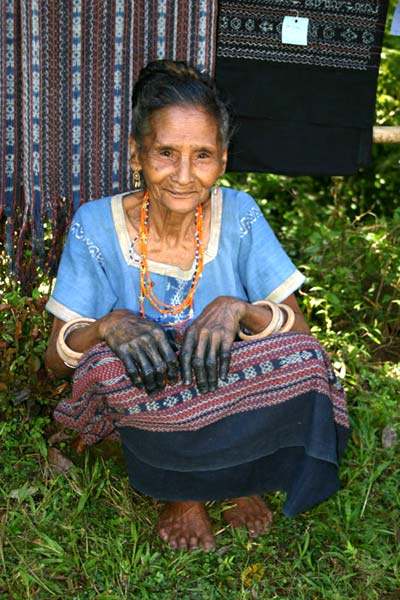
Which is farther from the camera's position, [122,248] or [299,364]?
[122,248]

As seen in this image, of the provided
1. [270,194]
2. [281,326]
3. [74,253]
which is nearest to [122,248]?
[74,253]

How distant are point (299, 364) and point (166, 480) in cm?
60

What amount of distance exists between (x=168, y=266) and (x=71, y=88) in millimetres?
809

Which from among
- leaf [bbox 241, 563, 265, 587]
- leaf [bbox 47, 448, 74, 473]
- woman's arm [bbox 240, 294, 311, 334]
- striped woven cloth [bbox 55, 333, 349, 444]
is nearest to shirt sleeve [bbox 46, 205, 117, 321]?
striped woven cloth [bbox 55, 333, 349, 444]

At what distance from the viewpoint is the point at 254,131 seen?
10.5 feet

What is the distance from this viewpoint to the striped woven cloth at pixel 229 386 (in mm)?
2305

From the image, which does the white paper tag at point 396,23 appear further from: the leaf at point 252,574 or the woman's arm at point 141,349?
the leaf at point 252,574

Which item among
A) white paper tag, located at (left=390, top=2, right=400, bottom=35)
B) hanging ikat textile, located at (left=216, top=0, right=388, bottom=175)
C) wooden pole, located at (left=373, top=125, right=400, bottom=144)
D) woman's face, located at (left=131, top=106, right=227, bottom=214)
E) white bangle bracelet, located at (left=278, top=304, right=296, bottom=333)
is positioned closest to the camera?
woman's face, located at (left=131, top=106, right=227, bottom=214)

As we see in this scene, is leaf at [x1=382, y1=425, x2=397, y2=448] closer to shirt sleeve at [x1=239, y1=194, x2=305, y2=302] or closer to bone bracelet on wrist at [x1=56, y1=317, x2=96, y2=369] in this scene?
shirt sleeve at [x1=239, y1=194, x2=305, y2=302]

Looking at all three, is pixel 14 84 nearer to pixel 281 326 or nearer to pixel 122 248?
pixel 122 248

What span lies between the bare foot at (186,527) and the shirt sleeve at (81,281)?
0.70m

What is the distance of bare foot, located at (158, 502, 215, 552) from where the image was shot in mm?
2596

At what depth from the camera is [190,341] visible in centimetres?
225

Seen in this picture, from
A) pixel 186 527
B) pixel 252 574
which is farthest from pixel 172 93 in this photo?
pixel 252 574
